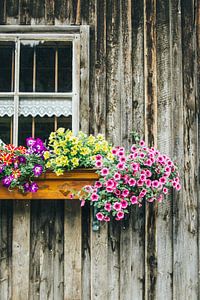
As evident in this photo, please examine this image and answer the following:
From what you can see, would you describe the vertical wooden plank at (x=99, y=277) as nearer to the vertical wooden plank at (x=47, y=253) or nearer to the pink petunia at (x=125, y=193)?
the vertical wooden plank at (x=47, y=253)

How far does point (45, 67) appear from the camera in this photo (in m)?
4.30

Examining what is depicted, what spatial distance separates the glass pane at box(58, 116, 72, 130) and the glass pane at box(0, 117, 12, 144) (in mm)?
396

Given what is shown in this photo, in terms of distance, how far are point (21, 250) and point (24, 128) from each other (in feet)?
3.10

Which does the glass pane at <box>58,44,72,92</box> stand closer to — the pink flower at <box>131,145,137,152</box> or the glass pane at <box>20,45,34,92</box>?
the glass pane at <box>20,45,34,92</box>

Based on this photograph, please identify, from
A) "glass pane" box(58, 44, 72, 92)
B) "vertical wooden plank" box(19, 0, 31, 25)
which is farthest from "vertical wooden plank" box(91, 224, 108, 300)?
"vertical wooden plank" box(19, 0, 31, 25)

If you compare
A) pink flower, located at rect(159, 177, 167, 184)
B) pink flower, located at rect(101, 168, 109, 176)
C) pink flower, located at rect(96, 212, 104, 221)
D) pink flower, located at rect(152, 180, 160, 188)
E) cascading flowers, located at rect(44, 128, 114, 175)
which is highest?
cascading flowers, located at rect(44, 128, 114, 175)

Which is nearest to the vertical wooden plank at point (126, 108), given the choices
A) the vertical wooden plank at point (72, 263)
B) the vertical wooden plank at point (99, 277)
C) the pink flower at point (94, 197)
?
the vertical wooden plank at point (99, 277)

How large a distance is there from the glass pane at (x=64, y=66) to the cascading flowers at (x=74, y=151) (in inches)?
20.0

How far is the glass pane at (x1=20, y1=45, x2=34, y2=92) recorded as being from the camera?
4.27m

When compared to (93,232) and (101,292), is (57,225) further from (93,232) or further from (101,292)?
(101,292)

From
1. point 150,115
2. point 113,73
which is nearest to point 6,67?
point 113,73

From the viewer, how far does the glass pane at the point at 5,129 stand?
419 cm

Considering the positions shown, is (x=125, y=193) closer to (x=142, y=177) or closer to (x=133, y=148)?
(x=142, y=177)

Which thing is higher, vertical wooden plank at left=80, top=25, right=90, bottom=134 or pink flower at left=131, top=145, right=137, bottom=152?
vertical wooden plank at left=80, top=25, right=90, bottom=134
